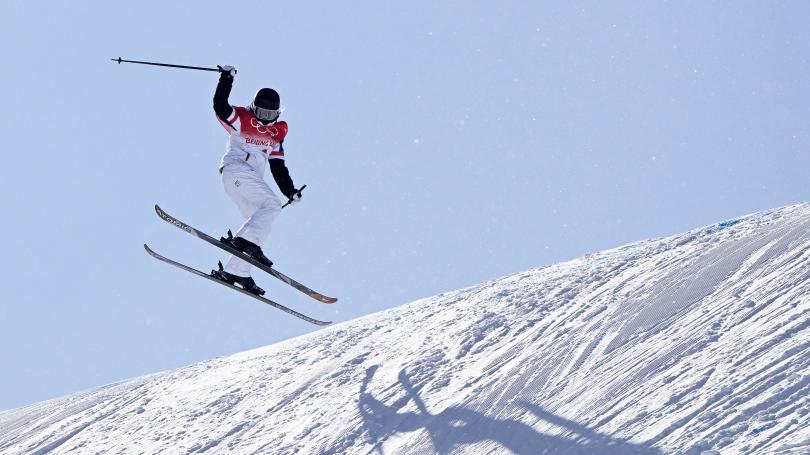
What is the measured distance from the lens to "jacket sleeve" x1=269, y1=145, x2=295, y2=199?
979 centimetres

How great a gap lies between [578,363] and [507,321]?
7.22 ft

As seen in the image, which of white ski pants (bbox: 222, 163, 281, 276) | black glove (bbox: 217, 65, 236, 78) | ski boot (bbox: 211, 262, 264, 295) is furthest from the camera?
ski boot (bbox: 211, 262, 264, 295)

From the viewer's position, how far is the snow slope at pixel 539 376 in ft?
27.1

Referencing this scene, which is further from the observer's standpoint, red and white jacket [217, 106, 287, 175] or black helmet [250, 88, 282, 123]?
red and white jacket [217, 106, 287, 175]

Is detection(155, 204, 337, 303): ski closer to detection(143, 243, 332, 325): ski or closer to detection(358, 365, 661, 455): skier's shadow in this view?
detection(143, 243, 332, 325): ski

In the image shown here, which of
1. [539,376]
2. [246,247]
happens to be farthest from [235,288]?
[539,376]

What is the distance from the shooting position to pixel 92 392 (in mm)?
15352

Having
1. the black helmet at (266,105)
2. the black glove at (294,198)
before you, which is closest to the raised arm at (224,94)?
the black helmet at (266,105)

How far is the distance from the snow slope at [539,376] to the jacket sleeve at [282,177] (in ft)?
8.24

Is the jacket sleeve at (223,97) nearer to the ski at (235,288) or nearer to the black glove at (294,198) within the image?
the black glove at (294,198)

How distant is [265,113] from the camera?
30.2ft

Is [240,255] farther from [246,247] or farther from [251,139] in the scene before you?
[251,139]

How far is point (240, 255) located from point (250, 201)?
53 centimetres

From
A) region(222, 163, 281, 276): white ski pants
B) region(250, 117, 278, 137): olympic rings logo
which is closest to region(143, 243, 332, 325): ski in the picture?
region(222, 163, 281, 276): white ski pants
